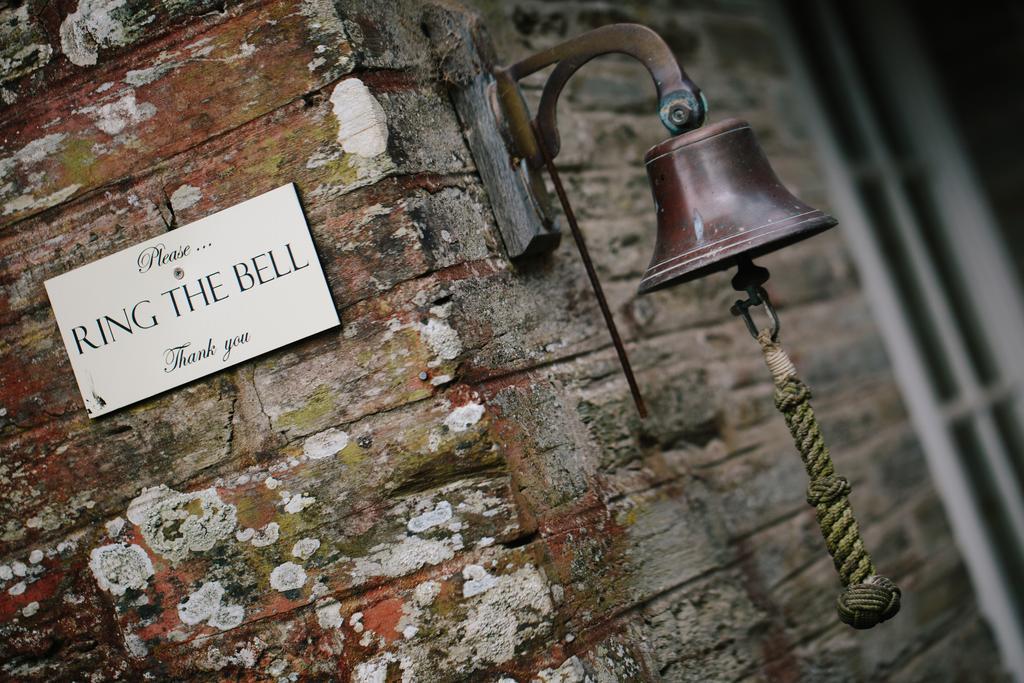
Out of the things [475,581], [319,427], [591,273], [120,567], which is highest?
[591,273]

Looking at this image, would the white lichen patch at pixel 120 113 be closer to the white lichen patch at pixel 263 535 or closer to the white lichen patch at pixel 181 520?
the white lichen patch at pixel 181 520

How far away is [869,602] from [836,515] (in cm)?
15

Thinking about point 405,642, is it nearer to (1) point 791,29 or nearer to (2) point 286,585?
(2) point 286,585

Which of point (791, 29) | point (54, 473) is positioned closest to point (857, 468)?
point (791, 29)

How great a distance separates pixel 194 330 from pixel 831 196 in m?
2.23

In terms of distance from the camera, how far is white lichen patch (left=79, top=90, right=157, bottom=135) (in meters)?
1.67

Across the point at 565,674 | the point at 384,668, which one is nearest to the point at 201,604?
the point at 384,668

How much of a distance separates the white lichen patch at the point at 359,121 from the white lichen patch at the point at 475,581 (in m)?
0.73

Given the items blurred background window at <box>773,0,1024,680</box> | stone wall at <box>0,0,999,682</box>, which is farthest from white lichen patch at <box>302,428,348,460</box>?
blurred background window at <box>773,0,1024,680</box>

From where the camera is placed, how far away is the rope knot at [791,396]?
162 centimetres

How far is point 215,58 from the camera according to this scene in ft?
5.41

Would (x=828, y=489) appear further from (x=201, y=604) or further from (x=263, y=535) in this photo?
(x=201, y=604)

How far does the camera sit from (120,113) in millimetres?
1678

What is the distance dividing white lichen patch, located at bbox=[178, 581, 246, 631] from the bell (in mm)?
905
